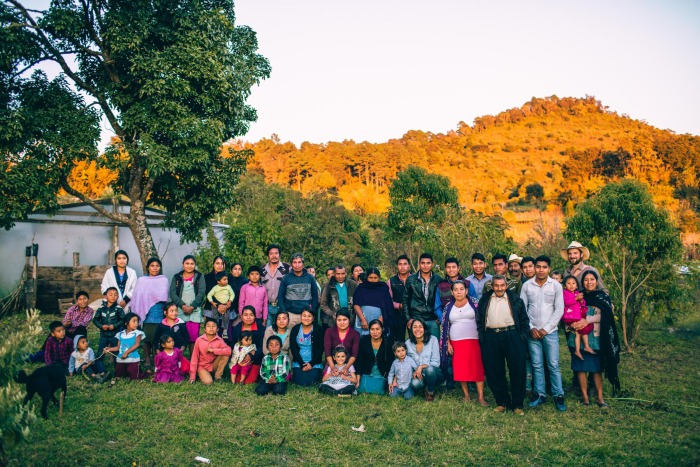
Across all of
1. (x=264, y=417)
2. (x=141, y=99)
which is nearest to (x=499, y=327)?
(x=264, y=417)

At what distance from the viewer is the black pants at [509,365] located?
6.04m

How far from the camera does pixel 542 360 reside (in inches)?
249

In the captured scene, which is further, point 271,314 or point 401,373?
point 271,314

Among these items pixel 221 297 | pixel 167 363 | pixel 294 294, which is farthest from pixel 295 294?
pixel 167 363

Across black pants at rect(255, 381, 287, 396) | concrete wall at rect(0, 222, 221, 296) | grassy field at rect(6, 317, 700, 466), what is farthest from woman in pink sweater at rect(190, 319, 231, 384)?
concrete wall at rect(0, 222, 221, 296)

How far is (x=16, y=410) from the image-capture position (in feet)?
11.9

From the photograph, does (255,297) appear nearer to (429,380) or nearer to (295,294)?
(295,294)

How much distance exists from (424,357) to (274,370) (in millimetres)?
1925

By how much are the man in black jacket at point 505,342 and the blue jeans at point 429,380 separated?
0.66 metres

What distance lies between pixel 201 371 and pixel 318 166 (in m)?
56.7

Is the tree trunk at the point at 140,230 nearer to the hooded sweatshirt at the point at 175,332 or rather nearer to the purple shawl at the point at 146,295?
the purple shawl at the point at 146,295

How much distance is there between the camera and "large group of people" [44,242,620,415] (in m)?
6.25

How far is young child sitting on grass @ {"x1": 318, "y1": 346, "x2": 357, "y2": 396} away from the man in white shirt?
7.16 feet

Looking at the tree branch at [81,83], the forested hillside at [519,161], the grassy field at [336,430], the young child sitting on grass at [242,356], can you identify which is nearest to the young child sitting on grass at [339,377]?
the grassy field at [336,430]
